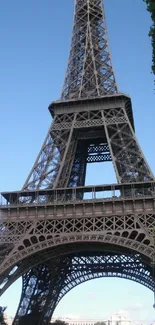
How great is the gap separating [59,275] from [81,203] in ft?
34.4

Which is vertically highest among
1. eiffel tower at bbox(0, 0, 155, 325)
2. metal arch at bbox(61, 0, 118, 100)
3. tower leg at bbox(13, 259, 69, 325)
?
metal arch at bbox(61, 0, 118, 100)

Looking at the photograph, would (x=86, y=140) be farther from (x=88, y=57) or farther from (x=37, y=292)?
(x=37, y=292)

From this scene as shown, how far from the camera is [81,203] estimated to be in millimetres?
28797

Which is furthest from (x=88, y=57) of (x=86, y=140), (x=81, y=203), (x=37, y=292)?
(x=37, y=292)

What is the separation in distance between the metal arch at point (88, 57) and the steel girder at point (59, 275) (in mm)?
13909

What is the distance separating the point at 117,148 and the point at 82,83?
24.5 feet

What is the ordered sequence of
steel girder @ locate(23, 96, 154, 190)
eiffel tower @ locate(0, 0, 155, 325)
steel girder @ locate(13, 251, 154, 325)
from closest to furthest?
eiffel tower @ locate(0, 0, 155, 325) → steel girder @ locate(23, 96, 154, 190) → steel girder @ locate(13, 251, 154, 325)

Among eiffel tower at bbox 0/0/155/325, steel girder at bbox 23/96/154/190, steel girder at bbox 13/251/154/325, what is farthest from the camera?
steel girder at bbox 13/251/154/325

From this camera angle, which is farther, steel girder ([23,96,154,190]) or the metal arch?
the metal arch

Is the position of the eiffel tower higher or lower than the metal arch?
lower

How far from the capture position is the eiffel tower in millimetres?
27328

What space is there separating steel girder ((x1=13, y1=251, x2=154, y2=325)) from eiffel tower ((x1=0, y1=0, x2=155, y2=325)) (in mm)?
81

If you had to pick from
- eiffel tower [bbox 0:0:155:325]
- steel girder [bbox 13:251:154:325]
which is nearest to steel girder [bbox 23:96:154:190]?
eiffel tower [bbox 0:0:155:325]

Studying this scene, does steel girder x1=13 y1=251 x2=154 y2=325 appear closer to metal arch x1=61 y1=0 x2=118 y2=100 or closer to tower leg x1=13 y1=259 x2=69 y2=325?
tower leg x1=13 y1=259 x2=69 y2=325
